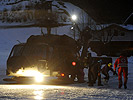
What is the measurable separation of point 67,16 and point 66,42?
65.5 meters

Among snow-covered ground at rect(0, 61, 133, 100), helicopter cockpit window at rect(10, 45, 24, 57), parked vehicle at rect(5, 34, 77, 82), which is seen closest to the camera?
snow-covered ground at rect(0, 61, 133, 100)

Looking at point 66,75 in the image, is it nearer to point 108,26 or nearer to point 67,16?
point 108,26

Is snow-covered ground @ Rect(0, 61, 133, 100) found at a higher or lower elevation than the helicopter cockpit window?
lower

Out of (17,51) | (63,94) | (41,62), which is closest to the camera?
(63,94)

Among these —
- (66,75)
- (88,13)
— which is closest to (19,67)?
(66,75)

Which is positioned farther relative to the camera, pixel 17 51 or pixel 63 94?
pixel 17 51

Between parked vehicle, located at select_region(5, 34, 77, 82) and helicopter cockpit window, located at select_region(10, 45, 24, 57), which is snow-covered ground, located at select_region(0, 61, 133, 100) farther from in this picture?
helicopter cockpit window, located at select_region(10, 45, 24, 57)

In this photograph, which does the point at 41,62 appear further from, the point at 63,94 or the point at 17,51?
the point at 63,94

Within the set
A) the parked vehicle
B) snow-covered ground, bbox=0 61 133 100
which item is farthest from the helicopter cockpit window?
snow-covered ground, bbox=0 61 133 100

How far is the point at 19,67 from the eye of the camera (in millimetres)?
19406

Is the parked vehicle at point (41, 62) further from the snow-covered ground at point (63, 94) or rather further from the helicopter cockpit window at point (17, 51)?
the snow-covered ground at point (63, 94)

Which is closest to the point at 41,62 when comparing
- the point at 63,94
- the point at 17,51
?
the point at 17,51

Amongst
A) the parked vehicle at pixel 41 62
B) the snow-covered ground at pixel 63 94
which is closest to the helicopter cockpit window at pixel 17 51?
the parked vehicle at pixel 41 62

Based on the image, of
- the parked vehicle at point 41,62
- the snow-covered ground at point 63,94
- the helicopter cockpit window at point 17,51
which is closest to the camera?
the snow-covered ground at point 63,94
